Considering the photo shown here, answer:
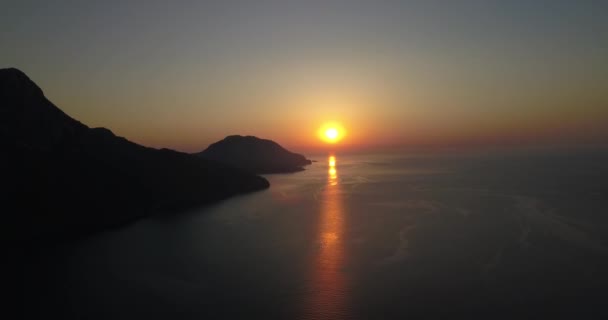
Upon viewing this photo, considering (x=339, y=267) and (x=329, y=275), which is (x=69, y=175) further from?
(x=339, y=267)

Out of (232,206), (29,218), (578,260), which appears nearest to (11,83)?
(29,218)

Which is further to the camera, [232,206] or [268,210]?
[232,206]

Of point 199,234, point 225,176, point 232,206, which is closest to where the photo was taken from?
point 199,234

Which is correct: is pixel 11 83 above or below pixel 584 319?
above

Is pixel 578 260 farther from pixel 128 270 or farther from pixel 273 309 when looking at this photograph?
pixel 128 270

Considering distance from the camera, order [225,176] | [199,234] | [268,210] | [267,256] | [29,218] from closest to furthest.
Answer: [267,256], [29,218], [199,234], [268,210], [225,176]

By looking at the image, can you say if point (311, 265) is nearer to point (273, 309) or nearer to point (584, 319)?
point (273, 309)

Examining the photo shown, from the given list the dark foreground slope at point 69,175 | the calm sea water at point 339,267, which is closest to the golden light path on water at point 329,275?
the calm sea water at point 339,267

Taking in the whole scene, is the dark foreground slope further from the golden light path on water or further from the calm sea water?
the golden light path on water
